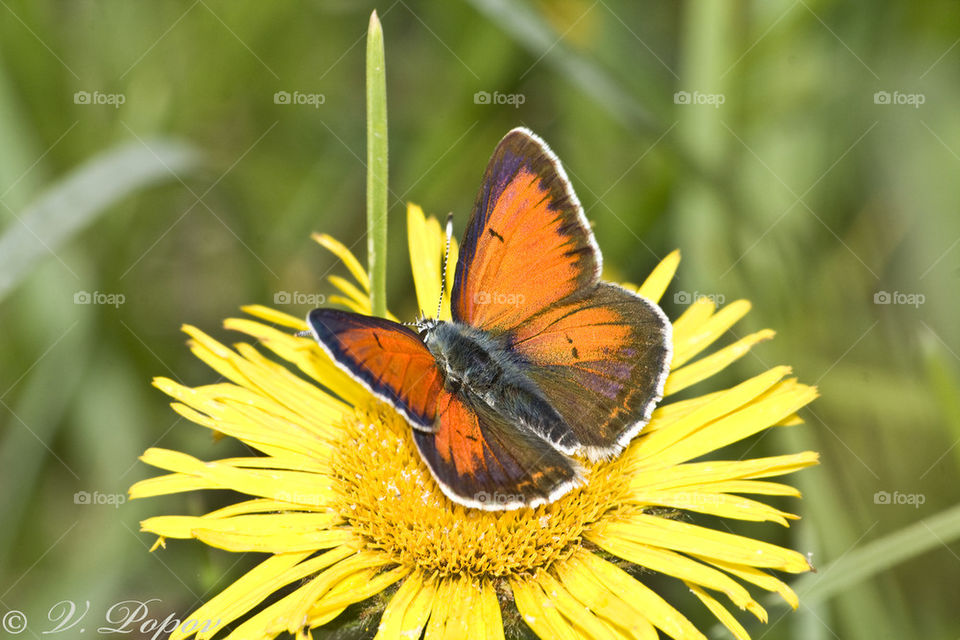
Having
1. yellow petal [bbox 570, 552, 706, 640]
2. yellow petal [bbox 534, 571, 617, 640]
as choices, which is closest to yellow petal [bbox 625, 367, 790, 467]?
yellow petal [bbox 570, 552, 706, 640]

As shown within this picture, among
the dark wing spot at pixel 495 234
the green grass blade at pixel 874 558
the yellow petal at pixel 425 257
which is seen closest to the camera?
the green grass blade at pixel 874 558

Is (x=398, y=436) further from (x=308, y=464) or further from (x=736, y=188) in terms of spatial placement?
(x=736, y=188)

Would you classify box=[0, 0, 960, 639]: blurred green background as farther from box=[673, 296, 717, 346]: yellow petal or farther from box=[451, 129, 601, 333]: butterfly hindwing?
box=[451, 129, 601, 333]: butterfly hindwing

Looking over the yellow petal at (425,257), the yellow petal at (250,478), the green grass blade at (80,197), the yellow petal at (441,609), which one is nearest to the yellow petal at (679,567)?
the yellow petal at (441,609)

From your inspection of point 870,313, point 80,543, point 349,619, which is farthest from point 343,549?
point 870,313

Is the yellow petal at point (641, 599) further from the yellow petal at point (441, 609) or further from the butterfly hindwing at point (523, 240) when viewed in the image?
the butterfly hindwing at point (523, 240)
